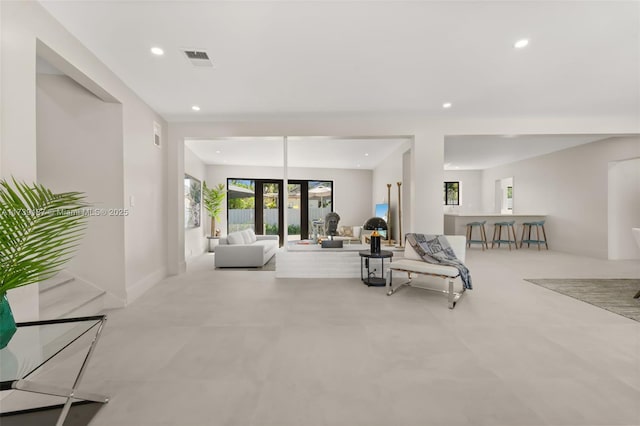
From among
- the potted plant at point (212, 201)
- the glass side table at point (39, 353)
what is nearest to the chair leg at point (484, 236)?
the potted plant at point (212, 201)

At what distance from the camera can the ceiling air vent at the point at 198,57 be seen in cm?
290

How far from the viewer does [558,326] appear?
9.38ft

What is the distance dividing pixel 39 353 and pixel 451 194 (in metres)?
12.2

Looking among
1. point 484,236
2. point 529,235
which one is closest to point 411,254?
point 484,236

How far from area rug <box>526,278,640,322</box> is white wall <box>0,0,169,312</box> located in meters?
5.72

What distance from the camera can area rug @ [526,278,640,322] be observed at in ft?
11.0

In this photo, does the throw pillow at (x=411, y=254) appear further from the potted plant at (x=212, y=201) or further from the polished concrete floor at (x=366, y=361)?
the potted plant at (x=212, y=201)

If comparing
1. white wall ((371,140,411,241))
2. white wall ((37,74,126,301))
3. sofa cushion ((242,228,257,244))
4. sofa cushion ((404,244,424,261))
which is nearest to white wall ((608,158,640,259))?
white wall ((371,140,411,241))

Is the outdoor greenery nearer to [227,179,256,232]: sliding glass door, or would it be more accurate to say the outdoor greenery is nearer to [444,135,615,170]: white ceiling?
[227,179,256,232]: sliding glass door

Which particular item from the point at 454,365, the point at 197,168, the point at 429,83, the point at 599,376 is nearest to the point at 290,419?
the point at 454,365

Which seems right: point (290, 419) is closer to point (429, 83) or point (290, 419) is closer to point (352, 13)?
point (352, 13)

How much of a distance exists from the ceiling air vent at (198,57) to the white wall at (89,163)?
1239mm

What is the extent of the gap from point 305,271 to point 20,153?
376 cm

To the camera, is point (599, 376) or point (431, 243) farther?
point (431, 243)
